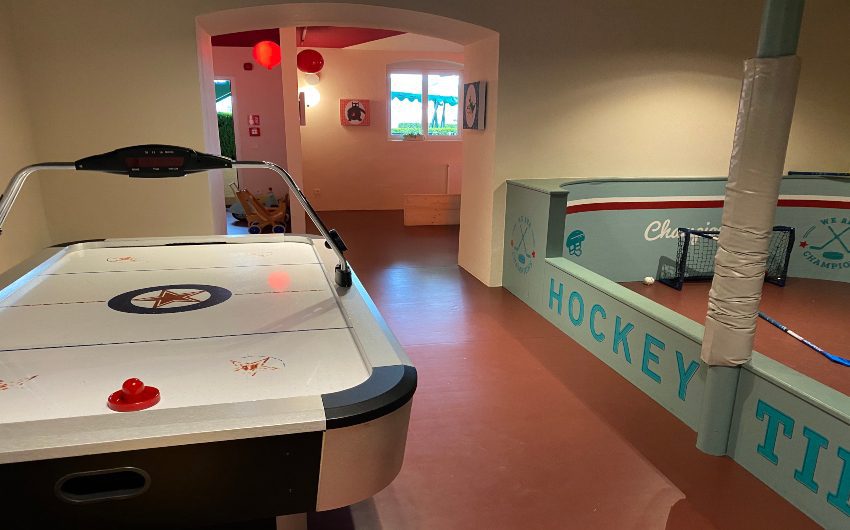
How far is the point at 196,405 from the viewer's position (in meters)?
1.29

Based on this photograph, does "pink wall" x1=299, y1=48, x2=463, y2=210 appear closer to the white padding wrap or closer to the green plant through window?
the green plant through window

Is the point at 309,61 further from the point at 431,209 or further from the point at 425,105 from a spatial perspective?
the point at 431,209

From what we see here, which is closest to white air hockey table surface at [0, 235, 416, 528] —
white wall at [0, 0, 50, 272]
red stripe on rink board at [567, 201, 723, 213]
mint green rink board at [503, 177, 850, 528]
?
mint green rink board at [503, 177, 850, 528]

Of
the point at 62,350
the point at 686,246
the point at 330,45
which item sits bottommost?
the point at 686,246

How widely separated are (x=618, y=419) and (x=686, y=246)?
9.01 ft

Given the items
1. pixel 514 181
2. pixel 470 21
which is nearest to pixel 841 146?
pixel 514 181

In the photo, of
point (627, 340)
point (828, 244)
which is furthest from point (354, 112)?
point (627, 340)

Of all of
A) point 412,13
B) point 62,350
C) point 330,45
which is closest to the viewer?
point 62,350

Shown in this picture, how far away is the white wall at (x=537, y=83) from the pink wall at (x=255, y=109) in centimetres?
522

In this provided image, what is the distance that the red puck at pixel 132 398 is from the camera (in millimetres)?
1276

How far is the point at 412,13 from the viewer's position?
4.56 meters

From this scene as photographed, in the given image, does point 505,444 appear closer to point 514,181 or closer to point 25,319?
point 25,319

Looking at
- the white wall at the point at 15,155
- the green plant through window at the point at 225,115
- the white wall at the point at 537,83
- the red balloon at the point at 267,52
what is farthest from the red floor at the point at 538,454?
the green plant through window at the point at 225,115

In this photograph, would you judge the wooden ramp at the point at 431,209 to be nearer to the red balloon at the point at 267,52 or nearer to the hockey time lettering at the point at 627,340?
the red balloon at the point at 267,52
